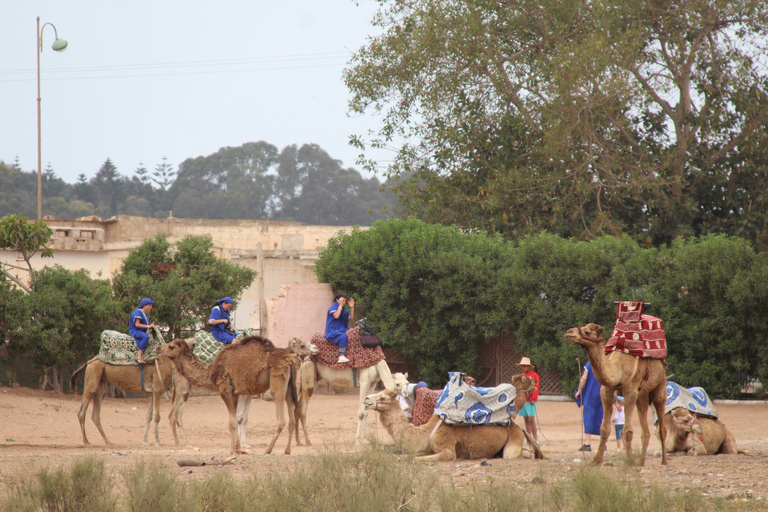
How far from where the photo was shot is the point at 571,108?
67.6 ft

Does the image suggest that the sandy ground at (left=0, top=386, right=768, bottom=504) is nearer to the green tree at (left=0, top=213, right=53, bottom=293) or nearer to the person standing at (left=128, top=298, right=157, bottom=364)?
the person standing at (left=128, top=298, right=157, bottom=364)

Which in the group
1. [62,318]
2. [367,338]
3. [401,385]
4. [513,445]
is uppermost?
[367,338]

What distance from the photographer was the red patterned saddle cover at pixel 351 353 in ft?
41.2

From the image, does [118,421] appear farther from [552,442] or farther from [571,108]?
[571,108]

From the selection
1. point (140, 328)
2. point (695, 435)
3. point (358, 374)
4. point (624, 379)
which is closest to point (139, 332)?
point (140, 328)

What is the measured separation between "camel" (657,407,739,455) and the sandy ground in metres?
0.29

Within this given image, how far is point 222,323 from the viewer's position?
12.4 m

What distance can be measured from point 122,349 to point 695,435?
9.07 m

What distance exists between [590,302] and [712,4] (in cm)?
888

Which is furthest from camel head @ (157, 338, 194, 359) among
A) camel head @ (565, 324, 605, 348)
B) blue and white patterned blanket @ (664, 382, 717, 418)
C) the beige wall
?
the beige wall

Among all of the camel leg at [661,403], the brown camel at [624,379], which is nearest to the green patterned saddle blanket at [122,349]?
the brown camel at [624,379]

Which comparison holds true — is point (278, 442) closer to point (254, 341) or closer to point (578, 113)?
point (254, 341)

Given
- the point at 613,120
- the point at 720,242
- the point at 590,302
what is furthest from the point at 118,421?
the point at 613,120

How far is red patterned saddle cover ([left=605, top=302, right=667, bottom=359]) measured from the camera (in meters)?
8.47
